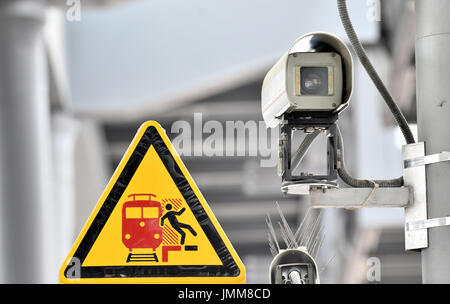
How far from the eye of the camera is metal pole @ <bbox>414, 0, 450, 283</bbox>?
19.7ft

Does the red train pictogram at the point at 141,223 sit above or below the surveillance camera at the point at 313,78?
below

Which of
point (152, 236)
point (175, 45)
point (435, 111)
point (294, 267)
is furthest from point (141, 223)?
point (175, 45)

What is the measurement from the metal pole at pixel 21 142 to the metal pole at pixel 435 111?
10.2 meters

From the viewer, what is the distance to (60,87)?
67.7 ft

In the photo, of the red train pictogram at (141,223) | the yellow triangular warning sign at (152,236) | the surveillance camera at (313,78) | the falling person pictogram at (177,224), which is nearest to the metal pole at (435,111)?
the surveillance camera at (313,78)

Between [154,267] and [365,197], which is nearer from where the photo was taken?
[154,267]

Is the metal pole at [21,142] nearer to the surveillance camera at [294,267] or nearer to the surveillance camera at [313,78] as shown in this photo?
the surveillance camera at [294,267]

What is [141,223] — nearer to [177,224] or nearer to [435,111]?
[177,224]

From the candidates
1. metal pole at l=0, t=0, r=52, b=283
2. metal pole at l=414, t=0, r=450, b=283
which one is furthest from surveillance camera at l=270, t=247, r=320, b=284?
metal pole at l=0, t=0, r=52, b=283

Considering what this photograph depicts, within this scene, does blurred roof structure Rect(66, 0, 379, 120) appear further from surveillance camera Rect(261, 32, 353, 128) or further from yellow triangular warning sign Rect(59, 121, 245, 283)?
yellow triangular warning sign Rect(59, 121, 245, 283)

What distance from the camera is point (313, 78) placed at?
6203mm

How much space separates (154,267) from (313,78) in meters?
1.41

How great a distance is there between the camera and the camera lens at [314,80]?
6160 millimetres

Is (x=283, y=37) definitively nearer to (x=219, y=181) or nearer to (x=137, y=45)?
(x=137, y=45)
